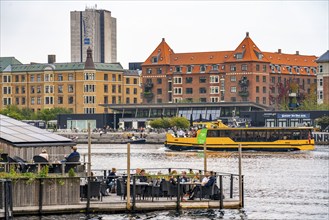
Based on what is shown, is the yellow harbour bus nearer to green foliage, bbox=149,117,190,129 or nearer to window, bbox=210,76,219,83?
green foliage, bbox=149,117,190,129

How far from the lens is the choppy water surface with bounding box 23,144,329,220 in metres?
47.5

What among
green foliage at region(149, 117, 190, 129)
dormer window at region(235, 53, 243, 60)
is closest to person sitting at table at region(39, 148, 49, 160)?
green foliage at region(149, 117, 190, 129)

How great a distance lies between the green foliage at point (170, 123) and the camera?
173m

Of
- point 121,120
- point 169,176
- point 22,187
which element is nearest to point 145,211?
point 169,176

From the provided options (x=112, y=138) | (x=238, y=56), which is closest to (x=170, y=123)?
(x=112, y=138)

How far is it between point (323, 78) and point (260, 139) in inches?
2881

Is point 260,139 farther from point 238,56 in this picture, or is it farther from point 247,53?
point 238,56

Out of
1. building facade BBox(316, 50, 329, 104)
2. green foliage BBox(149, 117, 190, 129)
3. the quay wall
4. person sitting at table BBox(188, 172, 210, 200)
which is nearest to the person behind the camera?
person sitting at table BBox(188, 172, 210, 200)

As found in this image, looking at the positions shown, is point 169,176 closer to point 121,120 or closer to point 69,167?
point 69,167

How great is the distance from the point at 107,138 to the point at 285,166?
75.9 metres

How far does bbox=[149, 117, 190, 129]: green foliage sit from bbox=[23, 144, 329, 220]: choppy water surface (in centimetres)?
4668

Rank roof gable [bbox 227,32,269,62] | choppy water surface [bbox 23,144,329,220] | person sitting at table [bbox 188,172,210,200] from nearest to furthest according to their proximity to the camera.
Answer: person sitting at table [bbox 188,172,210,200] → choppy water surface [bbox 23,144,329,220] → roof gable [bbox 227,32,269,62]

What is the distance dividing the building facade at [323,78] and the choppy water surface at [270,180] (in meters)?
65.7

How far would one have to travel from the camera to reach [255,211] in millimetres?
49094
